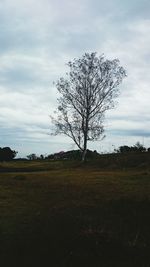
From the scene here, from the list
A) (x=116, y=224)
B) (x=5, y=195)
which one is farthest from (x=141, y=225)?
(x=5, y=195)

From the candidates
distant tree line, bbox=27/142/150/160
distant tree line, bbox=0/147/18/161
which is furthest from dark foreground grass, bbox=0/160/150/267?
distant tree line, bbox=0/147/18/161

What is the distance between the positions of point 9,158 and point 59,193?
57.4 meters

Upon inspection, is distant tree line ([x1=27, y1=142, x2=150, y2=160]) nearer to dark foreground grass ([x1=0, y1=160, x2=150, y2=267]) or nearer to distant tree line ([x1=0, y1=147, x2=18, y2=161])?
distant tree line ([x1=0, y1=147, x2=18, y2=161])

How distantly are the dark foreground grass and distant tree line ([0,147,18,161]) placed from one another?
5819cm

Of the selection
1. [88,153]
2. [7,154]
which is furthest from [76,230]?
[7,154]

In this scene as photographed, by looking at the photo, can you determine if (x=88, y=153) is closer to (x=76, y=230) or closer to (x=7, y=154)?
(x=7, y=154)

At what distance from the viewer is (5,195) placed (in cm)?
1825

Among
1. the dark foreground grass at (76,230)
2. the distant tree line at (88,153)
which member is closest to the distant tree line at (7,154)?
the distant tree line at (88,153)

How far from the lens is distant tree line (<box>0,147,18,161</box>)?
75.2 metres

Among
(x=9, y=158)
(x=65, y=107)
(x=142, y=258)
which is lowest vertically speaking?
(x=142, y=258)

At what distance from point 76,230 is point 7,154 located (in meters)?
65.9

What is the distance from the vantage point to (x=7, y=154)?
76062 mm

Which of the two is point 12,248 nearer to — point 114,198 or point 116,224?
point 116,224

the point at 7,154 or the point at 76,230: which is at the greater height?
the point at 7,154
